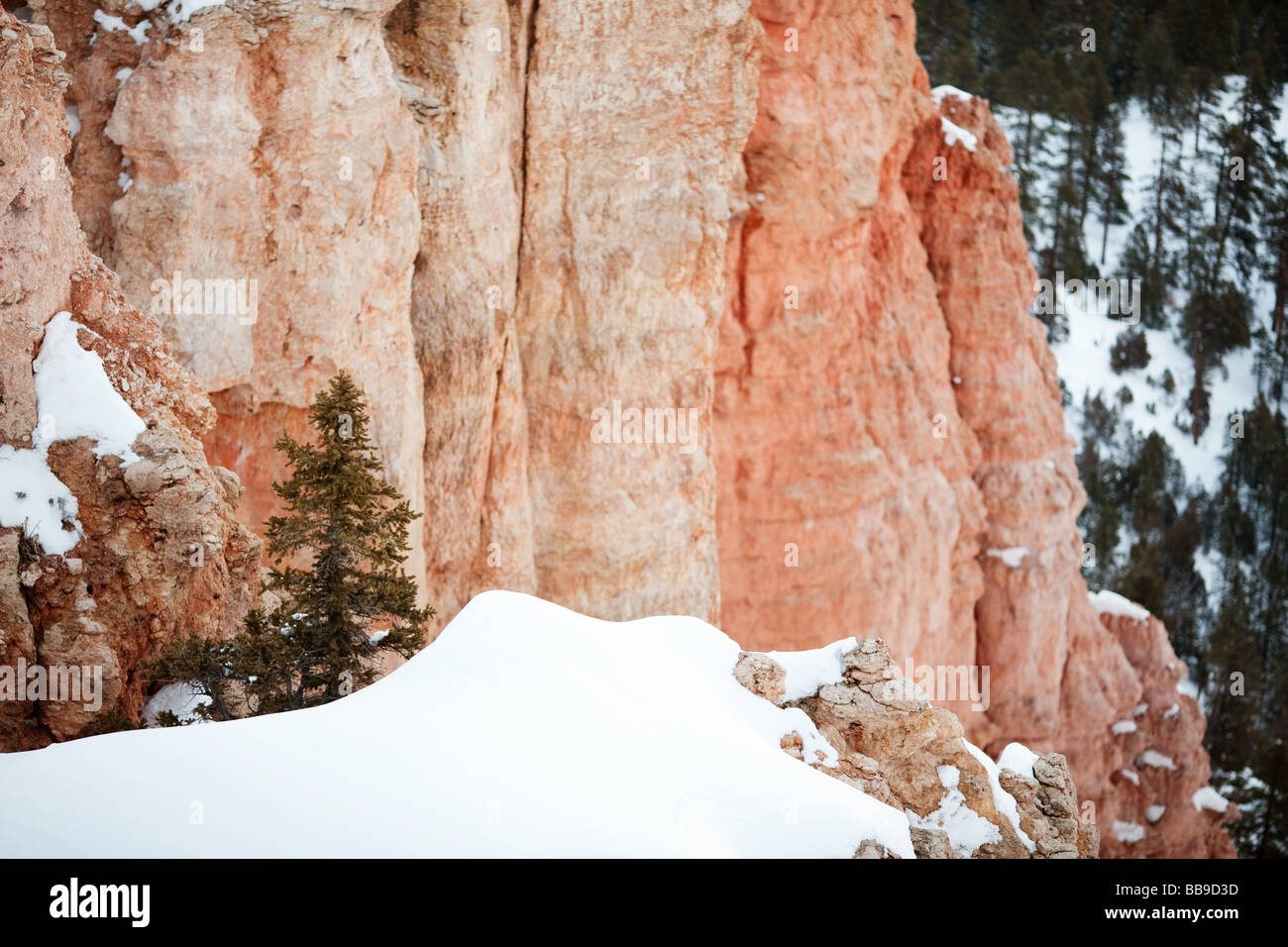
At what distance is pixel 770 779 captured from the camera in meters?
8.88

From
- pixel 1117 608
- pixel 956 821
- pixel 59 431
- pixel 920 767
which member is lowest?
pixel 1117 608

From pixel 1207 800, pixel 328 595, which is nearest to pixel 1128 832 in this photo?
pixel 1207 800

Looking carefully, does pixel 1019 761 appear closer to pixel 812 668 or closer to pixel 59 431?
pixel 812 668

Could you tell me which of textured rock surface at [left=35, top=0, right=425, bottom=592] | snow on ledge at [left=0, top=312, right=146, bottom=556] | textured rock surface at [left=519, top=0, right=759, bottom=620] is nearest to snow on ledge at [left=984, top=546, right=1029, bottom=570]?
textured rock surface at [left=519, top=0, right=759, bottom=620]

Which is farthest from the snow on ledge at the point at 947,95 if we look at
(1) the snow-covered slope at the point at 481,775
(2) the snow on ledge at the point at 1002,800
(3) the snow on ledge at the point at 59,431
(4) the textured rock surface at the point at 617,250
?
(3) the snow on ledge at the point at 59,431

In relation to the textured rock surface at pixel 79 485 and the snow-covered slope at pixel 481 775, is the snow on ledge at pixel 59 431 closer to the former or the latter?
the textured rock surface at pixel 79 485

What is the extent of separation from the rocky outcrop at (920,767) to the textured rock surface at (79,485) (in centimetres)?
496

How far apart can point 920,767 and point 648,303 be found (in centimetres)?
933

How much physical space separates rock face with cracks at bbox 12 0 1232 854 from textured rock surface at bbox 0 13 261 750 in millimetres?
308

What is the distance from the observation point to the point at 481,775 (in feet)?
27.0

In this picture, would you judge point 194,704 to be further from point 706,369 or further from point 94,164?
point 706,369

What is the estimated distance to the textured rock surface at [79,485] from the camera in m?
A: 10.4

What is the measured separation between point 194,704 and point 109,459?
2.27m
